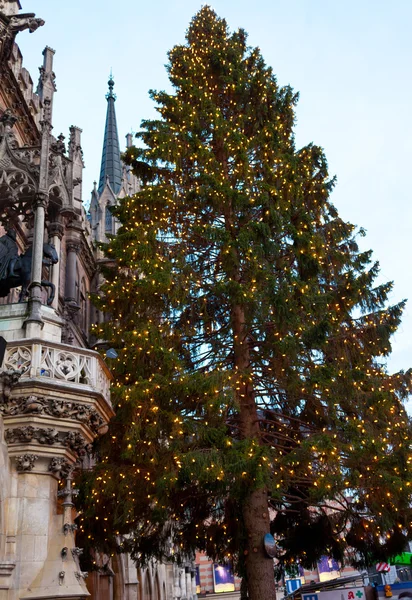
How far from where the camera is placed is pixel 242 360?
548 inches

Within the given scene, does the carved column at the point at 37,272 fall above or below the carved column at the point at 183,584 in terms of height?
above

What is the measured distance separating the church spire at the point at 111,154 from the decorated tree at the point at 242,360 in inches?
1315

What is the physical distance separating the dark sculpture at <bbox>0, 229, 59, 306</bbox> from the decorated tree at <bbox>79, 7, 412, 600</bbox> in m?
2.04

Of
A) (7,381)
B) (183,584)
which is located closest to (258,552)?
(7,381)

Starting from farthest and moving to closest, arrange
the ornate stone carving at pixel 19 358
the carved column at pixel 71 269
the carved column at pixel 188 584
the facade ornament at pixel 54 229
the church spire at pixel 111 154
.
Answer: the church spire at pixel 111 154 → the carved column at pixel 188 584 → the carved column at pixel 71 269 → the facade ornament at pixel 54 229 → the ornate stone carving at pixel 19 358

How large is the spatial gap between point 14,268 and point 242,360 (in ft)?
17.1

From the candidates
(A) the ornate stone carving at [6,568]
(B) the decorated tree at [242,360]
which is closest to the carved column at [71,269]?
(B) the decorated tree at [242,360]

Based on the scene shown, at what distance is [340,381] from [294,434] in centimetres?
224

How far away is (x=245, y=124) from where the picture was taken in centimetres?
1772

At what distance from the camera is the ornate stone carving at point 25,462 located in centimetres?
995

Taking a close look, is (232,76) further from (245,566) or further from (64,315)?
(245,566)

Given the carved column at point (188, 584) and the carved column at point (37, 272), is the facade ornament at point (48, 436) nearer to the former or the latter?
the carved column at point (37, 272)

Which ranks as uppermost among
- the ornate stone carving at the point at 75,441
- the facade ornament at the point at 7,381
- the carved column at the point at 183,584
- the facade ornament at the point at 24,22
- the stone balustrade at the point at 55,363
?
the facade ornament at the point at 24,22

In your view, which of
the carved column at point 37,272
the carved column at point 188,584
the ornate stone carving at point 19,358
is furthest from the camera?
the carved column at point 188,584
